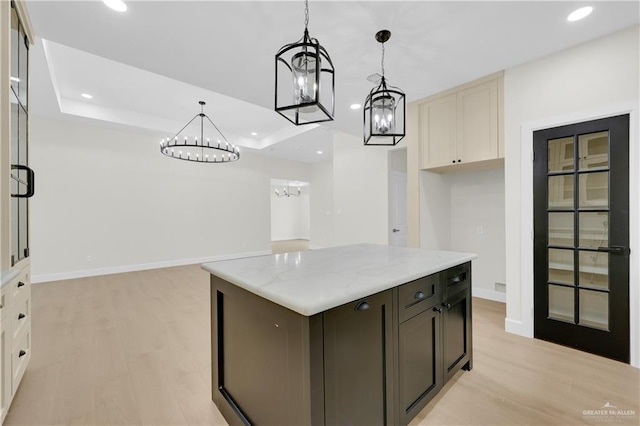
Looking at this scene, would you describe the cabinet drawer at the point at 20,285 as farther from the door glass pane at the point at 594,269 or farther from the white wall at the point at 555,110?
the door glass pane at the point at 594,269

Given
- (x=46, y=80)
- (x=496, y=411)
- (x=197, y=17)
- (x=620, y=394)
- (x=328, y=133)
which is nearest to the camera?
(x=496, y=411)

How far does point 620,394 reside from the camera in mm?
1854

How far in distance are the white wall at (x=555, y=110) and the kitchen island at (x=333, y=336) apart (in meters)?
1.22

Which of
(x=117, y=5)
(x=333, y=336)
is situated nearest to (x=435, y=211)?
(x=333, y=336)

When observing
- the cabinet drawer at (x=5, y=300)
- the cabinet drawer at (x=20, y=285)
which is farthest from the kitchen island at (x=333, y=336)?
the cabinet drawer at (x=20, y=285)

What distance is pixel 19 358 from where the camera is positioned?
184 centimetres

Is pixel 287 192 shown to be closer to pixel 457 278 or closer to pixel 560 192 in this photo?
pixel 560 192

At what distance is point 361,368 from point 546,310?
2.34 metres

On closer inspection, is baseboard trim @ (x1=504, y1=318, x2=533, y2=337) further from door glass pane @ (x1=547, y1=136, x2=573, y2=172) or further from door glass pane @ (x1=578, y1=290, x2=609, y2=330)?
door glass pane @ (x1=547, y1=136, x2=573, y2=172)

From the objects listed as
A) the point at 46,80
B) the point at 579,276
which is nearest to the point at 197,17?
the point at 46,80

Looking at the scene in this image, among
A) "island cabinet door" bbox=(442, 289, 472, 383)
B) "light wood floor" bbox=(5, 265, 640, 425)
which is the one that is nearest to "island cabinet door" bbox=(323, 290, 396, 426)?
"light wood floor" bbox=(5, 265, 640, 425)

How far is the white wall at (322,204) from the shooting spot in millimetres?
9070

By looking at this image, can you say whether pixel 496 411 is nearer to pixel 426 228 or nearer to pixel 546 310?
pixel 546 310

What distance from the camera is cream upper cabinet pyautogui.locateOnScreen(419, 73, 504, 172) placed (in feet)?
9.55
